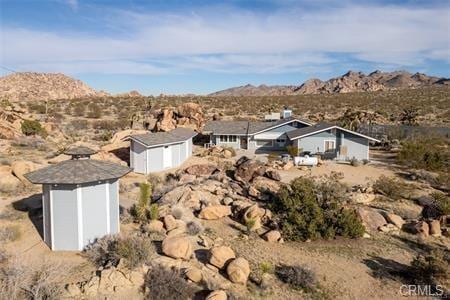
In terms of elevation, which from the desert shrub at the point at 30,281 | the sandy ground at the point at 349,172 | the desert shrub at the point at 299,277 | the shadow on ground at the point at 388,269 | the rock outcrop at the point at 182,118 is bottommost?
the shadow on ground at the point at 388,269

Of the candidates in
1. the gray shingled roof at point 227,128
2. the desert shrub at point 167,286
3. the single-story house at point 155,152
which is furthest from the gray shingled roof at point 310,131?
the desert shrub at point 167,286

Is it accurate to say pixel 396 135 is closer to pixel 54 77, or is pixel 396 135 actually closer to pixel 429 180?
pixel 429 180

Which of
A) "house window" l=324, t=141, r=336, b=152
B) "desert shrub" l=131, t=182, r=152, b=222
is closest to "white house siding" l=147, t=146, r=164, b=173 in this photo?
"desert shrub" l=131, t=182, r=152, b=222

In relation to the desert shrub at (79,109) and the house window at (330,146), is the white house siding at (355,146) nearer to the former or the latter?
the house window at (330,146)

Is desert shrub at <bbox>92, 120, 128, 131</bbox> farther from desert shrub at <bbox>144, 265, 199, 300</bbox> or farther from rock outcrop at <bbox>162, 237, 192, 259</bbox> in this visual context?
desert shrub at <bbox>144, 265, 199, 300</bbox>

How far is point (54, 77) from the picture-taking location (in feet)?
428

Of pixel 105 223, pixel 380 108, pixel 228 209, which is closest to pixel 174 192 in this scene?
pixel 228 209

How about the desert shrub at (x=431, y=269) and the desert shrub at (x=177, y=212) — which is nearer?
the desert shrub at (x=431, y=269)

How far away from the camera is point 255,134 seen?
117ft

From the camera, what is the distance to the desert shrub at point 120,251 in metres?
11.7

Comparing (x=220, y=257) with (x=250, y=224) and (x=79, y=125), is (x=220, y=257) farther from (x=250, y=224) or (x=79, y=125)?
(x=79, y=125)

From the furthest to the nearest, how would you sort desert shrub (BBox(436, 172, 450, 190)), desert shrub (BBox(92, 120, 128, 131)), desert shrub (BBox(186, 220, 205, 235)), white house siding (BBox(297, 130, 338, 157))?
desert shrub (BBox(92, 120, 128, 131)) < white house siding (BBox(297, 130, 338, 157)) < desert shrub (BBox(436, 172, 450, 190)) < desert shrub (BBox(186, 220, 205, 235))

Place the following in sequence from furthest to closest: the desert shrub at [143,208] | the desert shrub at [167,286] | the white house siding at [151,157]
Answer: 1. the white house siding at [151,157]
2. the desert shrub at [143,208]
3. the desert shrub at [167,286]

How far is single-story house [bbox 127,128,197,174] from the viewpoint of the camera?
87.0 ft
